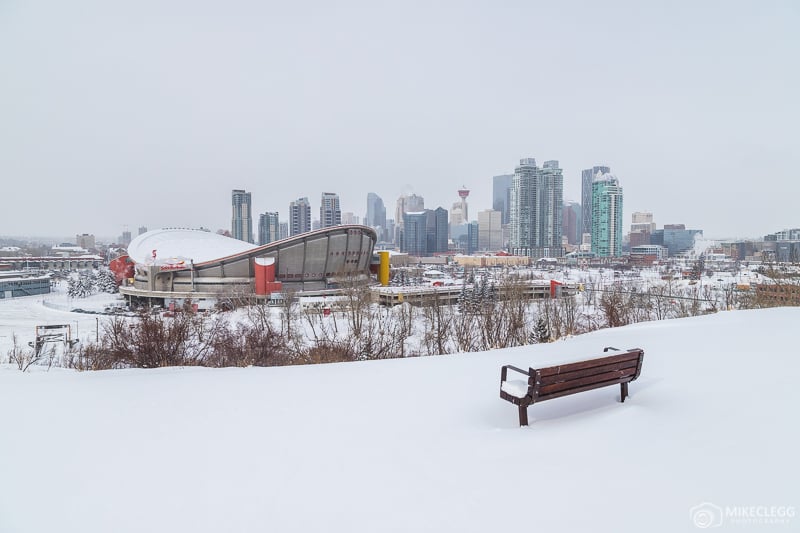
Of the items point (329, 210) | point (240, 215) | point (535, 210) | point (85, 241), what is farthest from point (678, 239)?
point (85, 241)

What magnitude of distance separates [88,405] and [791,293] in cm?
1957

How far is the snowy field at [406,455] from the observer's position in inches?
108

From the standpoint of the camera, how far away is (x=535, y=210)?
130 meters

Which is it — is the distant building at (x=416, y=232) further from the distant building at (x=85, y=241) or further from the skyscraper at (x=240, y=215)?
the distant building at (x=85, y=241)

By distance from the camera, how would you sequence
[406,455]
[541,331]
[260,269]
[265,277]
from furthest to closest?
[265,277] → [260,269] → [541,331] → [406,455]

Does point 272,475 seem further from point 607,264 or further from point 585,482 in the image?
point 607,264

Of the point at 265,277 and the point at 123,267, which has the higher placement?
the point at 123,267

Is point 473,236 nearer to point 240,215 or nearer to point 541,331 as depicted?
point 240,215

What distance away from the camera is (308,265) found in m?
44.7

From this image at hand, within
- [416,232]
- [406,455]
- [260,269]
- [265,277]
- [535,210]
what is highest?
[535,210]

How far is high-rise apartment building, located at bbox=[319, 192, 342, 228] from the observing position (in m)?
116

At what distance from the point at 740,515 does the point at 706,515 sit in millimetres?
178

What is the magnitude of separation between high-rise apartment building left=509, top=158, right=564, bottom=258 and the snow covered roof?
9524cm

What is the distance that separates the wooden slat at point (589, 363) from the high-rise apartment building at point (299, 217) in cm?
11260
